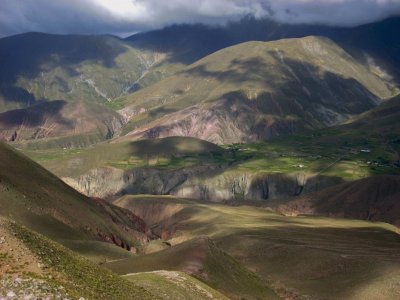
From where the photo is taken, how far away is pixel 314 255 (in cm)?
Answer: 13075

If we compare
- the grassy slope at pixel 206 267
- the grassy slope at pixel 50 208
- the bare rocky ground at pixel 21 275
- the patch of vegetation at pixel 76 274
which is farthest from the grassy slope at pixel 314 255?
the bare rocky ground at pixel 21 275

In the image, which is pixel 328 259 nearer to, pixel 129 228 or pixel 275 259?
pixel 275 259

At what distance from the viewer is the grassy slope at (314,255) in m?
110

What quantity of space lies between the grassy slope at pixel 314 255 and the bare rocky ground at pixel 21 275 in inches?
2166

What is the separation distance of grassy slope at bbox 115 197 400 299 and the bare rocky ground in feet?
180

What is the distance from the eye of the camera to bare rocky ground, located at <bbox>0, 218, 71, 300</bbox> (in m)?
39.0

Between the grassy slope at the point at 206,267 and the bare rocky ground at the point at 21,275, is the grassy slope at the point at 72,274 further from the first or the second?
the grassy slope at the point at 206,267

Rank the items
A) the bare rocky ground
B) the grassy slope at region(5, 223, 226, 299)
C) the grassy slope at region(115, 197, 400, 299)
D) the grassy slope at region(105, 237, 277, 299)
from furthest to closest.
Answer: the grassy slope at region(115, 197, 400, 299) < the grassy slope at region(105, 237, 277, 299) < the grassy slope at region(5, 223, 226, 299) < the bare rocky ground

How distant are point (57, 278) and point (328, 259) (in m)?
93.7

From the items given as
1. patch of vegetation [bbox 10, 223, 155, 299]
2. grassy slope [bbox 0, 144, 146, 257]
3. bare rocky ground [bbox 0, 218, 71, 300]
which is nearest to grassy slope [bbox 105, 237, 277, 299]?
grassy slope [bbox 0, 144, 146, 257]

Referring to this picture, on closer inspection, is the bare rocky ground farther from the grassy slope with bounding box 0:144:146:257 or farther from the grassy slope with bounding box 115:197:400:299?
the grassy slope with bounding box 0:144:146:257

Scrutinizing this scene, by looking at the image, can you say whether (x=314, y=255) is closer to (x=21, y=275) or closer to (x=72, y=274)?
(x=72, y=274)

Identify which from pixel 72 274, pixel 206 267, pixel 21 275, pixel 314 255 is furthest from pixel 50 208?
pixel 21 275

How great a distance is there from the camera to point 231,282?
101812mm
